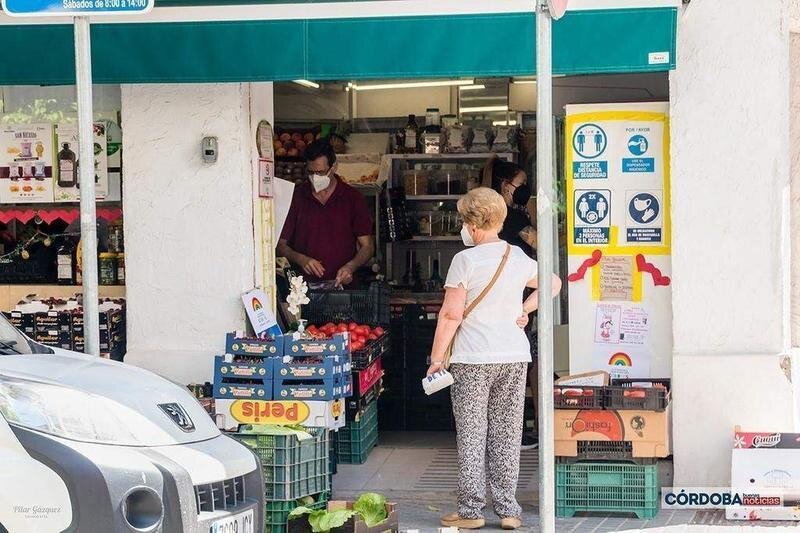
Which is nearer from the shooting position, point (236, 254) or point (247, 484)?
point (247, 484)

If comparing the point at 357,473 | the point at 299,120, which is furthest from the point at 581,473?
the point at 299,120

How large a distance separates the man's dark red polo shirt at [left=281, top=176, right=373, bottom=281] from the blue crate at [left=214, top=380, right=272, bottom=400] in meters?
2.73

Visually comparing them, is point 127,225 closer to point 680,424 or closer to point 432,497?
point 432,497

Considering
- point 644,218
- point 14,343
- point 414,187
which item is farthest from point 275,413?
point 414,187

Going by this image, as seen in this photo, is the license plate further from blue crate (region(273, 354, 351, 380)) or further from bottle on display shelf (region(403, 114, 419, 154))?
bottle on display shelf (region(403, 114, 419, 154))

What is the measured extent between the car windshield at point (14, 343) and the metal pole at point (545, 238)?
98.2 inches

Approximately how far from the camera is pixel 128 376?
21.4 feet

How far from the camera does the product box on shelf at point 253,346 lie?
8633 mm

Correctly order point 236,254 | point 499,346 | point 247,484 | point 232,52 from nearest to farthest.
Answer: point 247,484 < point 499,346 < point 232,52 < point 236,254

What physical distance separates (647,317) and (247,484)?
3531 millimetres

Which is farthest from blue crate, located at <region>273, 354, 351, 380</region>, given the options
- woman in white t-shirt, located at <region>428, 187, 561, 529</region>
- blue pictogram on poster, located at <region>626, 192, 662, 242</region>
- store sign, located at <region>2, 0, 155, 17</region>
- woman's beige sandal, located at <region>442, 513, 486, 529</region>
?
store sign, located at <region>2, 0, 155, 17</region>

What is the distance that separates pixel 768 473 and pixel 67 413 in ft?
14.6

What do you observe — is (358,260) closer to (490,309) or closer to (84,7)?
(490,309)

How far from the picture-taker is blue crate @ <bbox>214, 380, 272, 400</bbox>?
8602 millimetres
